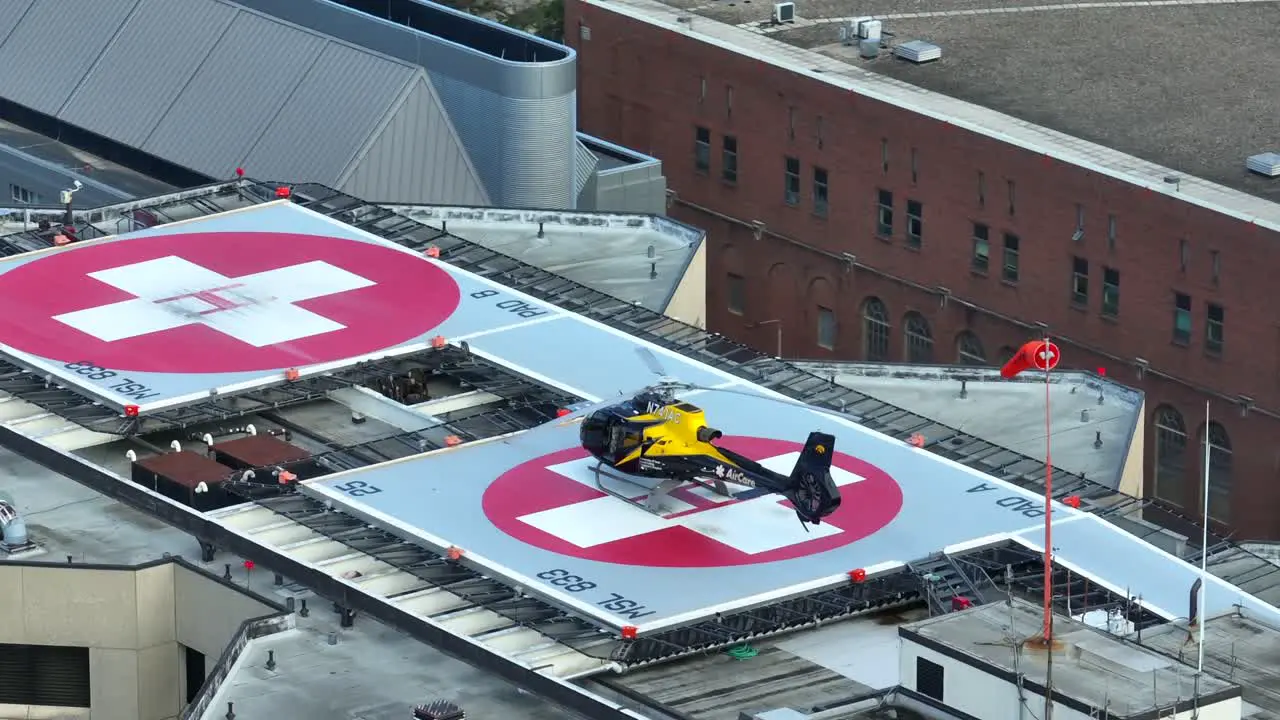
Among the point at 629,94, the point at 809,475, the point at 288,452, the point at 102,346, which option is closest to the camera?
the point at 809,475

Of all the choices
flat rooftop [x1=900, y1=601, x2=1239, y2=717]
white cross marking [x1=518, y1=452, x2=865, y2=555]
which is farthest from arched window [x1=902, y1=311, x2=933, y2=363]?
flat rooftop [x1=900, y1=601, x2=1239, y2=717]

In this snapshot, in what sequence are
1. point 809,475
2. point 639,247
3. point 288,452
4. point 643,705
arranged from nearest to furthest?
point 643,705
point 809,475
point 288,452
point 639,247

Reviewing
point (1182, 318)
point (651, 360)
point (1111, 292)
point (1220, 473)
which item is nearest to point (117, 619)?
point (651, 360)

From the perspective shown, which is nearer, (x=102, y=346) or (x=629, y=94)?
(x=102, y=346)

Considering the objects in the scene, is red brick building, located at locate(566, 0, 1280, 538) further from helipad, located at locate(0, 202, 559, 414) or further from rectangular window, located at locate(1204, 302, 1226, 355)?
helipad, located at locate(0, 202, 559, 414)

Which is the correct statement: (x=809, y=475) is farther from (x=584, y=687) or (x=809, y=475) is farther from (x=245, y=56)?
(x=245, y=56)

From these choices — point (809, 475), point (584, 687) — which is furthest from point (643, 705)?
point (809, 475)

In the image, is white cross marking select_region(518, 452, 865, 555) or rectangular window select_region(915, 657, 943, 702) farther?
white cross marking select_region(518, 452, 865, 555)
